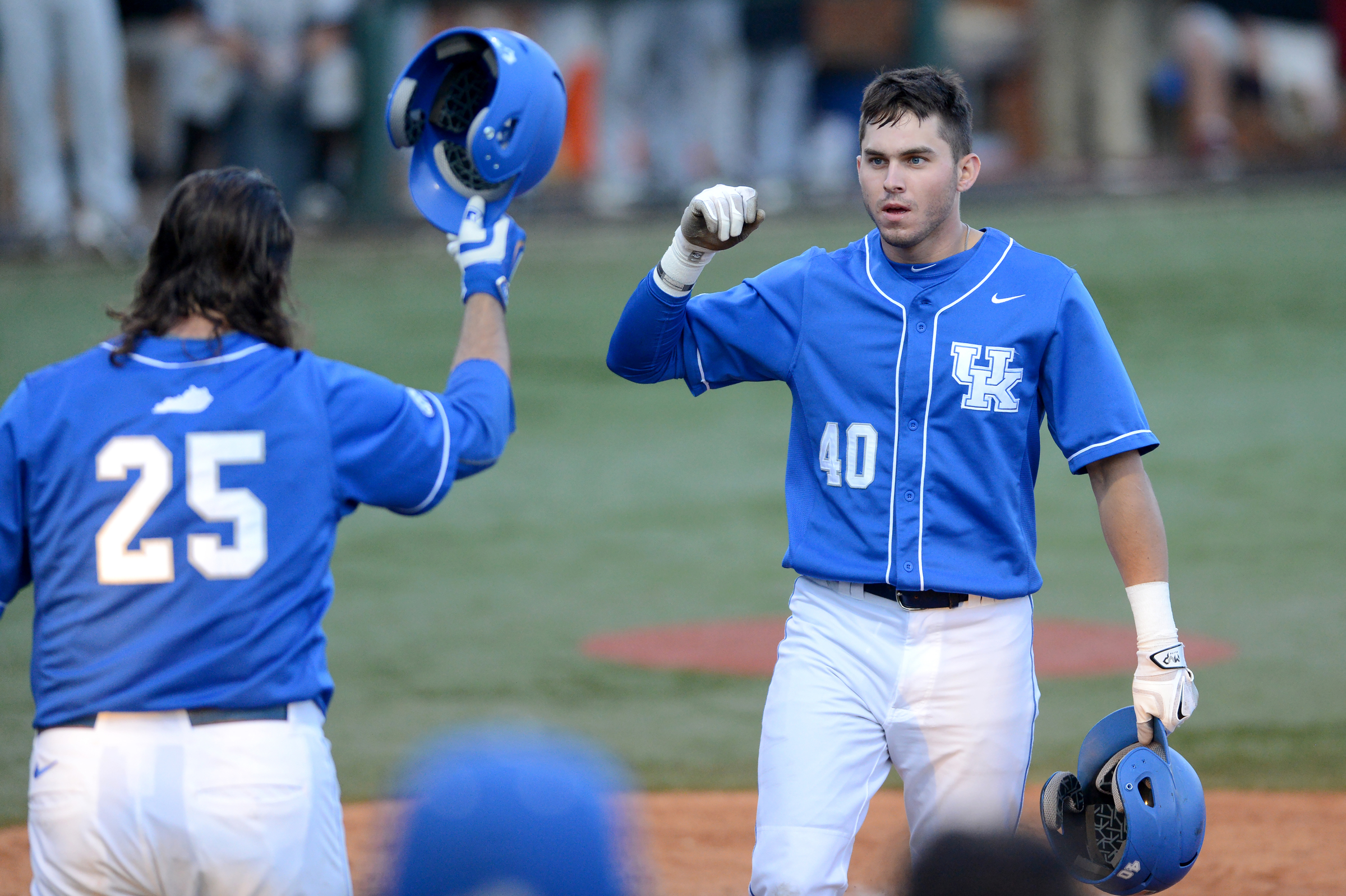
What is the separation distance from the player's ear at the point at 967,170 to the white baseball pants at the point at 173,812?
1.79 m

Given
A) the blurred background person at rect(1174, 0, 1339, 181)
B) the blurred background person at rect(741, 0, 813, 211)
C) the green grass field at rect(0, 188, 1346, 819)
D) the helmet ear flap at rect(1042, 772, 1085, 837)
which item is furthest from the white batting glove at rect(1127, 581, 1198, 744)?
the blurred background person at rect(1174, 0, 1339, 181)

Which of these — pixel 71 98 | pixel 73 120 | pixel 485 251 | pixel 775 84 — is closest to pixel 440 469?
pixel 485 251

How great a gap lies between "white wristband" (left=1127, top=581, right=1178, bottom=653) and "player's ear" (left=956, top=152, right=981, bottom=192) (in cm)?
88

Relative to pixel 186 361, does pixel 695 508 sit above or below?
below

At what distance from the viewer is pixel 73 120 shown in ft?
41.8

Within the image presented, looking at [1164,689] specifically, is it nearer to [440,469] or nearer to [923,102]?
[923,102]

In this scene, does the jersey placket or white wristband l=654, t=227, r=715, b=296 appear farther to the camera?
white wristband l=654, t=227, r=715, b=296

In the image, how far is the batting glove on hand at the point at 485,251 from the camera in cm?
322

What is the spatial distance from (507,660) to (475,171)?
3829mm

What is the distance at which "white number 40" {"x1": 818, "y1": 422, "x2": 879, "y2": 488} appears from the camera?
3473 millimetres

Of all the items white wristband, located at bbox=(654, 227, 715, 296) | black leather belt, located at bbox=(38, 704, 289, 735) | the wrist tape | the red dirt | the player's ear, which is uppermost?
the player's ear

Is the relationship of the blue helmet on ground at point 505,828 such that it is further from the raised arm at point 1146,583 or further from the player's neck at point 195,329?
the raised arm at point 1146,583

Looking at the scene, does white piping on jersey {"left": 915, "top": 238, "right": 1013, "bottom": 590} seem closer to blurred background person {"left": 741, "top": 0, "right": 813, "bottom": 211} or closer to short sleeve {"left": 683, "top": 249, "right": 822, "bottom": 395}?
short sleeve {"left": 683, "top": 249, "right": 822, "bottom": 395}

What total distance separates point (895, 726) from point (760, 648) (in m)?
3.76
